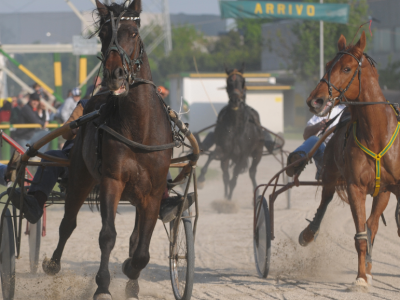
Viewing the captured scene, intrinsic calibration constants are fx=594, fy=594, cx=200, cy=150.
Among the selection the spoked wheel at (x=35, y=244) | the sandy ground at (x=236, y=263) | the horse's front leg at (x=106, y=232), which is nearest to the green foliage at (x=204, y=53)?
the sandy ground at (x=236, y=263)

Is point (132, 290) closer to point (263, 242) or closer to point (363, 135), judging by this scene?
point (263, 242)

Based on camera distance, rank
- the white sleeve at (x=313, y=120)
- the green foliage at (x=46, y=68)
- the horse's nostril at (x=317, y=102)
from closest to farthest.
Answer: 1. the horse's nostril at (x=317, y=102)
2. the white sleeve at (x=313, y=120)
3. the green foliage at (x=46, y=68)

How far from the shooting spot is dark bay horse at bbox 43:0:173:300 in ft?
12.2

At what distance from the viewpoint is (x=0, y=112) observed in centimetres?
1227

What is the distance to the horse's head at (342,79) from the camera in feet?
15.0

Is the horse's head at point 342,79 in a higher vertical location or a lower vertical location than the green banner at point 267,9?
→ lower

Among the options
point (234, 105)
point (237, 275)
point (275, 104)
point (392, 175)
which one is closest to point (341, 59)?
point (392, 175)

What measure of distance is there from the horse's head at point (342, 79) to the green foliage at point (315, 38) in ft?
88.5

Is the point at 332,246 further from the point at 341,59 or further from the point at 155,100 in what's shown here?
the point at 155,100

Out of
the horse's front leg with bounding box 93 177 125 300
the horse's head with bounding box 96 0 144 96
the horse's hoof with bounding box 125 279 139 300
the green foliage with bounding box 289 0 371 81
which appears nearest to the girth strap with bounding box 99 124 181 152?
the horse's front leg with bounding box 93 177 125 300

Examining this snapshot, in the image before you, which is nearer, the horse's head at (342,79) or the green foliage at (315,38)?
the horse's head at (342,79)

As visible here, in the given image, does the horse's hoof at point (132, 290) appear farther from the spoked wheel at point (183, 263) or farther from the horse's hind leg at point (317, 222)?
the horse's hind leg at point (317, 222)

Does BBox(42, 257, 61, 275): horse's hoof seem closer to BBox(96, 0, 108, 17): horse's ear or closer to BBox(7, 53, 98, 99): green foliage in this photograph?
BBox(96, 0, 108, 17): horse's ear

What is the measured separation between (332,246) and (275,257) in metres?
0.76
